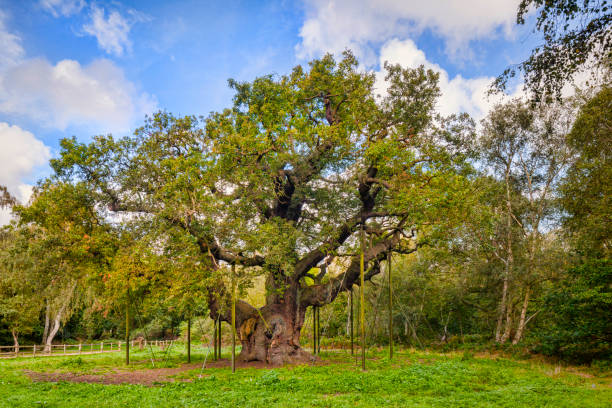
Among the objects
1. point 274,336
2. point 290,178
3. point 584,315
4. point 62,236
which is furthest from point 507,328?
point 62,236

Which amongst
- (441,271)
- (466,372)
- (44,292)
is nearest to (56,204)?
(44,292)

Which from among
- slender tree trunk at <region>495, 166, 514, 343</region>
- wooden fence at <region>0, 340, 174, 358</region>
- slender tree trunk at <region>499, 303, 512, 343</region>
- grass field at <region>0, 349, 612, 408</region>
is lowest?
wooden fence at <region>0, 340, 174, 358</region>

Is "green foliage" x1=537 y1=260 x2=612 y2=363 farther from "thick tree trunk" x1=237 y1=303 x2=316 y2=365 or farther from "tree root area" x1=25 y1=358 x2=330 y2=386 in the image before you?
"tree root area" x1=25 y1=358 x2=330 y2=386

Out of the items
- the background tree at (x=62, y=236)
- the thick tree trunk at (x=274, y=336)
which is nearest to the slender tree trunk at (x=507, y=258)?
the thick tree trunk at (x=274, y=336)

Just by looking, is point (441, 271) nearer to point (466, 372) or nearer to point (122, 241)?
point (466, 372)

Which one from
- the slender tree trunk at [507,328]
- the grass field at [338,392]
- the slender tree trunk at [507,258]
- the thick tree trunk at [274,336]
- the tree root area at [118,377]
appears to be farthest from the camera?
the slender tree trunk at [507,328]

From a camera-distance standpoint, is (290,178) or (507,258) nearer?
(290,178)

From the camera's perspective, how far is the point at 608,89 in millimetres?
14812

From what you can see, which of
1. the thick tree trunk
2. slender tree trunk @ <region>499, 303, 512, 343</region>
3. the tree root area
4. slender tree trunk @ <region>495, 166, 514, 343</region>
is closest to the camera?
the tree root area

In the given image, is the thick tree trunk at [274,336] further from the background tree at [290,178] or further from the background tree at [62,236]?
the background tree at [62,236]

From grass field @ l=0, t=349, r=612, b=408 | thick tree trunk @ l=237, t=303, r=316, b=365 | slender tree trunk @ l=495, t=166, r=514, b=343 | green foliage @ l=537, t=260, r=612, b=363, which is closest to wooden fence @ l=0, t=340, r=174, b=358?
Result: thick tree trunk @ l=237, t=303, r=316, b=365

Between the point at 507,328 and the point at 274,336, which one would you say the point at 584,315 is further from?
the point at 274,336

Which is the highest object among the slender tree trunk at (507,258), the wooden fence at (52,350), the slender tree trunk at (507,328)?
the slender tree trunk at (507,258)

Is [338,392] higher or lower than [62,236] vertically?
lower
